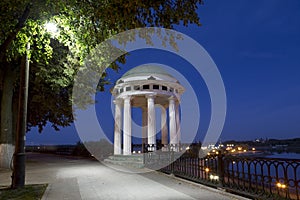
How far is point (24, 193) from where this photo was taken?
7781 mm

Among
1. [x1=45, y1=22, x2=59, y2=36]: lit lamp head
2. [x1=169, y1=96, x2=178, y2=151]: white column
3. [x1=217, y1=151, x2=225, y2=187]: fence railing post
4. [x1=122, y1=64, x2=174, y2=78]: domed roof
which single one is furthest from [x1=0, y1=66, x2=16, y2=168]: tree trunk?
Answer: [x1=217, y1=151, x2=225, y2=187]: fence railing post

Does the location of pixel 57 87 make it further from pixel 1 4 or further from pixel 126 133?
pixel 1 4

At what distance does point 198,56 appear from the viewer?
11586mm

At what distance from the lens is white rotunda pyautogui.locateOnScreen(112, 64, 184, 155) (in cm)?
1928

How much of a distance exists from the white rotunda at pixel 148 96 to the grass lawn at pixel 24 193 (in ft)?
34.2

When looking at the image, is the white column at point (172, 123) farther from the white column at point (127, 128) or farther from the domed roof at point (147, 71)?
the white column at point (127, 128)

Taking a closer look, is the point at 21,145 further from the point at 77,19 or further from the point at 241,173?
the point at 241,173

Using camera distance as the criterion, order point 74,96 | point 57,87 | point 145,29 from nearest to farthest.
A: 1. point 145,29
2. point 57,87
3. point 74,96

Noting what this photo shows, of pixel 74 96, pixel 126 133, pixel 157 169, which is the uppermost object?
pixel 74 96

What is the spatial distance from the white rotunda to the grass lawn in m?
10.4

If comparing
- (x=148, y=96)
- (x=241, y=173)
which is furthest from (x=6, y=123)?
(x=241, y=173)

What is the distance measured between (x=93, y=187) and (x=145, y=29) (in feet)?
19.0

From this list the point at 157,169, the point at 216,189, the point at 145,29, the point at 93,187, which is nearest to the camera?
the point at 145,29

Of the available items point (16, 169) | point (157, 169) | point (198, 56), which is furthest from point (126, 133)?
point (16, 169)
